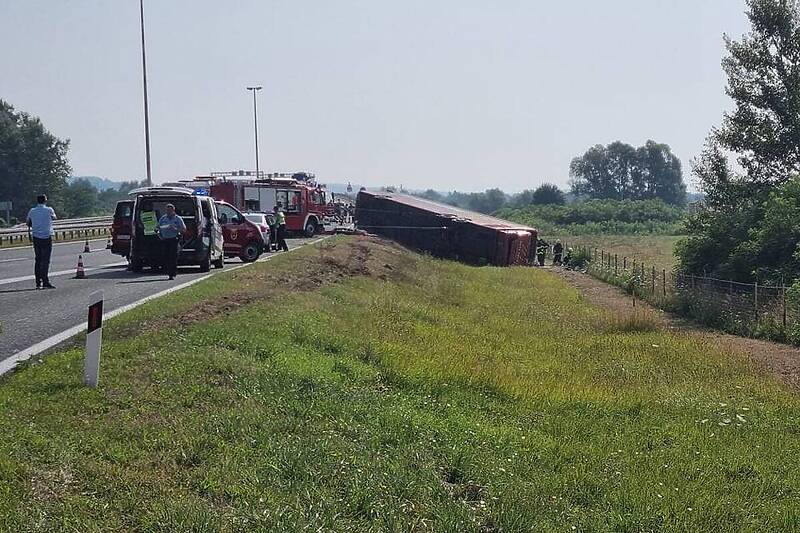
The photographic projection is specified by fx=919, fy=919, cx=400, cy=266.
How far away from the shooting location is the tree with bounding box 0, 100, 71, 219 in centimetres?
8438

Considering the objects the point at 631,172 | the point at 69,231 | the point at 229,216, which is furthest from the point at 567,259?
the point at 631,172

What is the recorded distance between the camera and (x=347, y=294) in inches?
736

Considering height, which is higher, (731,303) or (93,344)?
(93,344)

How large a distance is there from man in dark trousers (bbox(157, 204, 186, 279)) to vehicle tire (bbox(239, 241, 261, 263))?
8117 mm

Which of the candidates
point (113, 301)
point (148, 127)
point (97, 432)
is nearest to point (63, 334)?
point (113, 301)

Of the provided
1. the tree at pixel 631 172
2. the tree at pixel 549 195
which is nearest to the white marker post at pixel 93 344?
the tree at pixel 549 195

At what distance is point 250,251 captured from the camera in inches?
1069

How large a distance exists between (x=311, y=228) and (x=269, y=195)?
165 inches

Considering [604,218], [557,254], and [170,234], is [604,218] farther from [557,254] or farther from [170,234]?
[170,234]

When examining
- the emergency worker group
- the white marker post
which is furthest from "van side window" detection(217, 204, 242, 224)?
the white marker post

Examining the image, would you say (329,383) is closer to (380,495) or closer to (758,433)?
(380,495)

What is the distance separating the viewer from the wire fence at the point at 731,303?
20.4 m

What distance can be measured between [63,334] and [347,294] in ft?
26.9

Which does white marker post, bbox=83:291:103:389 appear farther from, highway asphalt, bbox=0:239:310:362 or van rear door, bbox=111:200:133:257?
van rear door, bbox=111:200:133:257
